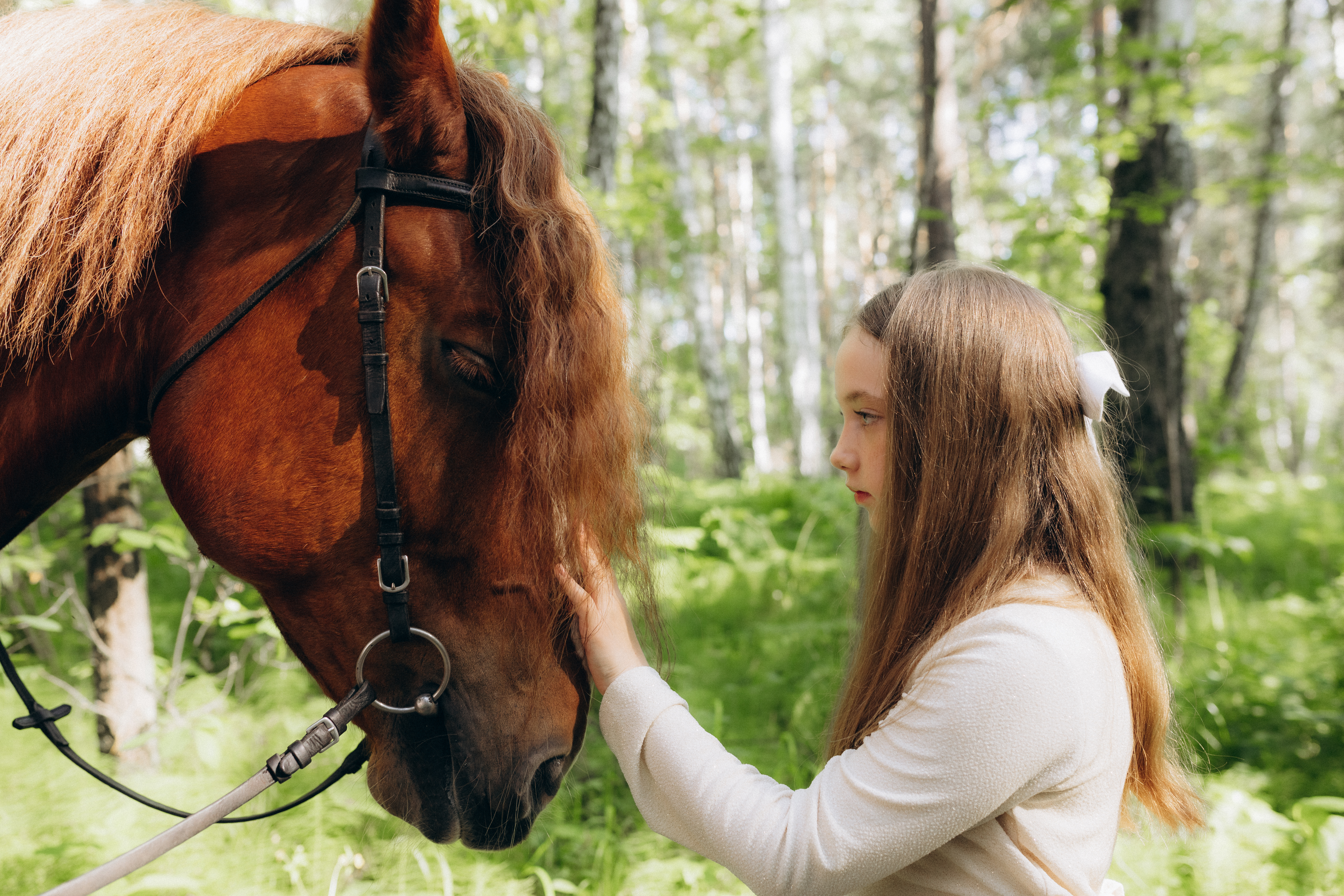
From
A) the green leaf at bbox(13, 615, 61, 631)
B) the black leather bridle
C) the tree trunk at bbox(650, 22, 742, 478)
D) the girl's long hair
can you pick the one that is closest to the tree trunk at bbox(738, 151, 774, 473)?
the tree trunk at bbox(650, 22, 742, 478)

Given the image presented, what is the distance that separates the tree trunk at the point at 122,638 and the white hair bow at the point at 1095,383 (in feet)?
11.2

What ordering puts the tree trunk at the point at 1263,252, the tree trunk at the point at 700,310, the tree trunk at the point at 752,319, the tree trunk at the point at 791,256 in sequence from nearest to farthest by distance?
the tree trunk at the point at 1263,252, the tree trunk at the point at 700,310, the tree trunk at the point at 791,256, the tree trunk at the point at 752,319

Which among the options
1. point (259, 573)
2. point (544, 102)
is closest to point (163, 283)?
point (259, 573)

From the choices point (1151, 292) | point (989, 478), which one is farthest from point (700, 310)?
point (989, 478)

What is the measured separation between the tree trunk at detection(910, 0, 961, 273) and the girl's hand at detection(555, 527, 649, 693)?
424 centimetres

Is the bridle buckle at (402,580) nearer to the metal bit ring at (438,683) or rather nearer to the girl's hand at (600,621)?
the metal bit ring at (438,683)

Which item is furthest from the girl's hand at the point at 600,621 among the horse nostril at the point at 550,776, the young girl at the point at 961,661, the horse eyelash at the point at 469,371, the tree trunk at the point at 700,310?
the tree trunk at the point at 700,310

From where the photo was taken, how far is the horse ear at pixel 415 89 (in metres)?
1.14

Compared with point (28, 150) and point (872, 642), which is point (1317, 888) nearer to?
point (872, 642)

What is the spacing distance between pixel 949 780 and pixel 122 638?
346 cm

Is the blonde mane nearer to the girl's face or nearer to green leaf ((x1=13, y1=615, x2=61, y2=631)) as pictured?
the girl's face

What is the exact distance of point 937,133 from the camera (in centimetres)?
518

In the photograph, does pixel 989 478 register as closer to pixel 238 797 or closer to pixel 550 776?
pixel 550 776

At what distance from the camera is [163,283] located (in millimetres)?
1252
